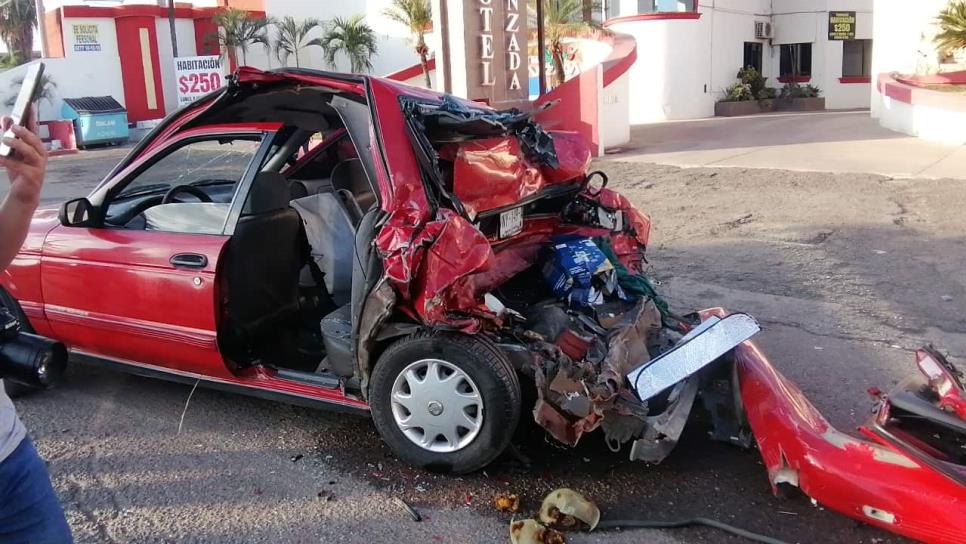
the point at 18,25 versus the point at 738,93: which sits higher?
the point at 18,25

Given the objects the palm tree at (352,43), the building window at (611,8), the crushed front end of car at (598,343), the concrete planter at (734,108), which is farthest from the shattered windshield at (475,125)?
the palm tree at (352,43)

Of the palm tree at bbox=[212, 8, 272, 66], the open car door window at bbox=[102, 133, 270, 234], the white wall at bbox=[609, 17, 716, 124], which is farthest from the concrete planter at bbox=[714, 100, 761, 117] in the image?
the open car door window at bbox=[102, 133, 270, 234]

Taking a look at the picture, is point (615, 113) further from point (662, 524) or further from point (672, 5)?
point (662, 524)

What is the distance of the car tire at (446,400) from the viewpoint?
134 inches

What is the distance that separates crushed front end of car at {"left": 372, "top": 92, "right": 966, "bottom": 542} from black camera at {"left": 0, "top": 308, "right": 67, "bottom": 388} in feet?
5.20

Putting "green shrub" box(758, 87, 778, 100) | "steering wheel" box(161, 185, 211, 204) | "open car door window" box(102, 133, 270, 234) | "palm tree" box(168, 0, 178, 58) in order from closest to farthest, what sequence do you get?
1. "open car door window" box(102, 133, 270, 234)
2. "steering wheel" box(161, 185, 211, 204)
3. "green shrub" box(758, 87, 778, 100)
4. "palm tree" box(168, 0, 178, 58)

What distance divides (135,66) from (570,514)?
28.5 meters

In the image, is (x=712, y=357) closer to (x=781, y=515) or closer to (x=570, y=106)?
(x=781, y=515)

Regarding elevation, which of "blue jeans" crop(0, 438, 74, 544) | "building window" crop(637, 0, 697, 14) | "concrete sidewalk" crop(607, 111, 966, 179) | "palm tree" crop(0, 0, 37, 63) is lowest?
"concrete sidewalk" crop(607, 111, 966, 179)

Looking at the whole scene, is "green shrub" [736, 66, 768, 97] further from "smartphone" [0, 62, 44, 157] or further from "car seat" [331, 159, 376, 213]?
"smartphone" [0, 62, 44, 157]

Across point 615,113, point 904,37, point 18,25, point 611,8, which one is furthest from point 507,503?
point 18,25

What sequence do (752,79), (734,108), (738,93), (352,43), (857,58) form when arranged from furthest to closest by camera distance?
(352,43) < (857,58) < (752,79) < (738,93) < (734,108)

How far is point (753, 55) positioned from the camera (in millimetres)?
28812

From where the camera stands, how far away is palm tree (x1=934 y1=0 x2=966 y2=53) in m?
16.8
